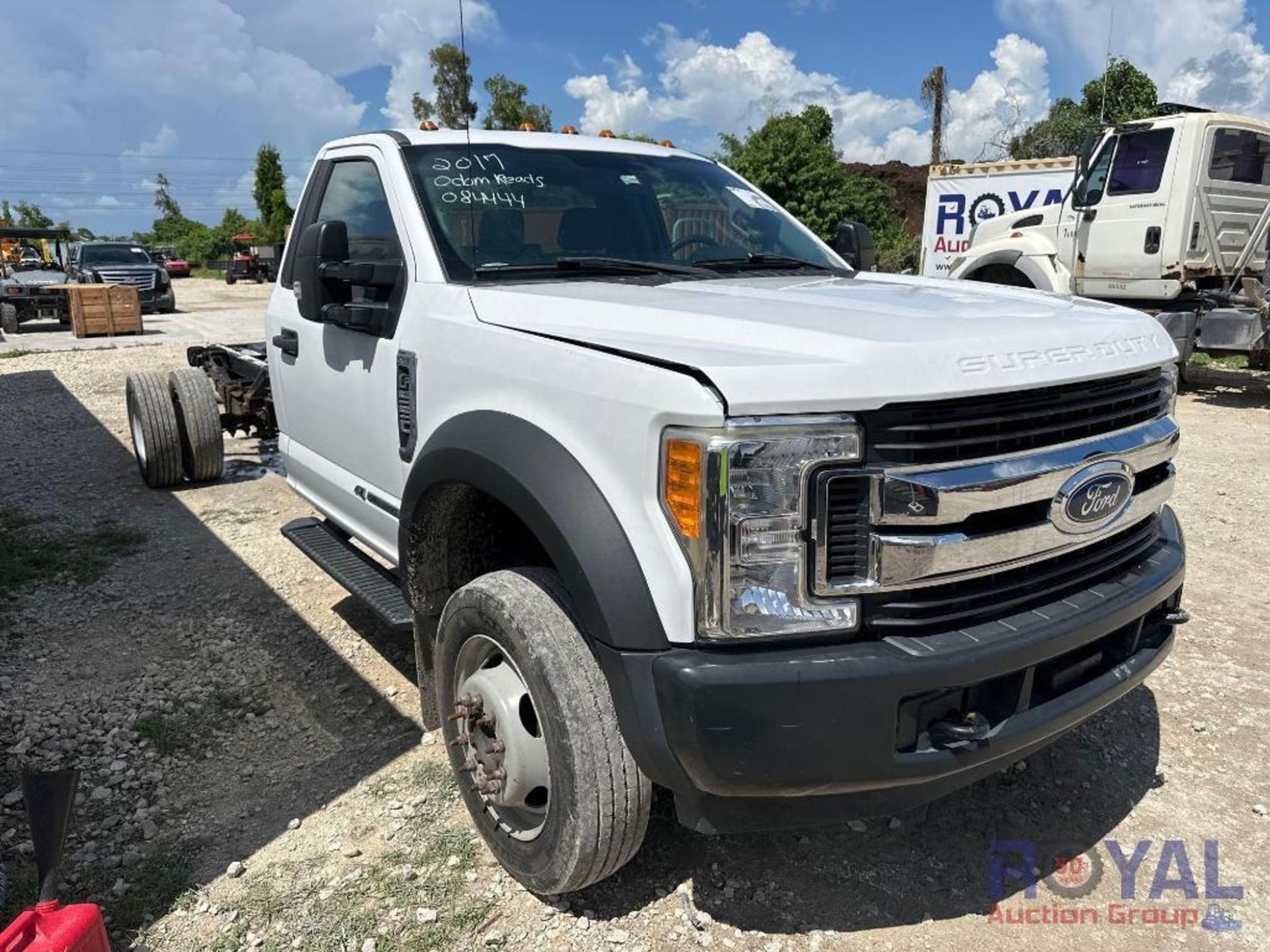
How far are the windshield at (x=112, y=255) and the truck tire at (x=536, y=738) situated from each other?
77.9 feet

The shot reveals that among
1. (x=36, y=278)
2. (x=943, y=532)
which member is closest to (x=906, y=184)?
(x=36, y=278)

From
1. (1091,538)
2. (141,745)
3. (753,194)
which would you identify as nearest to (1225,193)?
(753,194)

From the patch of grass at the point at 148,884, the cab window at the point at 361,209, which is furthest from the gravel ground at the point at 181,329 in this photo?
the patch of grass at the point at 148,884

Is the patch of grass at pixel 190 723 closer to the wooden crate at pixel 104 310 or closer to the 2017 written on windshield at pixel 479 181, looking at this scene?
the 2017 written on windshield at pixel 479 181

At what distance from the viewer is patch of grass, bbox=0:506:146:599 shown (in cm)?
489

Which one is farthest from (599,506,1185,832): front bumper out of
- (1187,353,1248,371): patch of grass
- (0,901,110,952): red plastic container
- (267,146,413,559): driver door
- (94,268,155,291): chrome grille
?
(94,268,155,291): chrome grille

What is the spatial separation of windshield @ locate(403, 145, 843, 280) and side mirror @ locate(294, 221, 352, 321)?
309 mm

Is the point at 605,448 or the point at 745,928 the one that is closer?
the point at 605,448

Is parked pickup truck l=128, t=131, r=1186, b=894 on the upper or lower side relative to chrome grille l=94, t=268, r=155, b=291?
upper

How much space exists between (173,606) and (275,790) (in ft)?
5.96

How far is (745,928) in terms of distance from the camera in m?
2.45

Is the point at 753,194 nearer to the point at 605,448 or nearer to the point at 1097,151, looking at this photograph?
the point at 605,448

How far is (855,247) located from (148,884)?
136 inches

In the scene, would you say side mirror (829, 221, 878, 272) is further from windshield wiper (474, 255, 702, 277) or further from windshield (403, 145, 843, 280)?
windshield wiper (474, 255, 702, 277)
